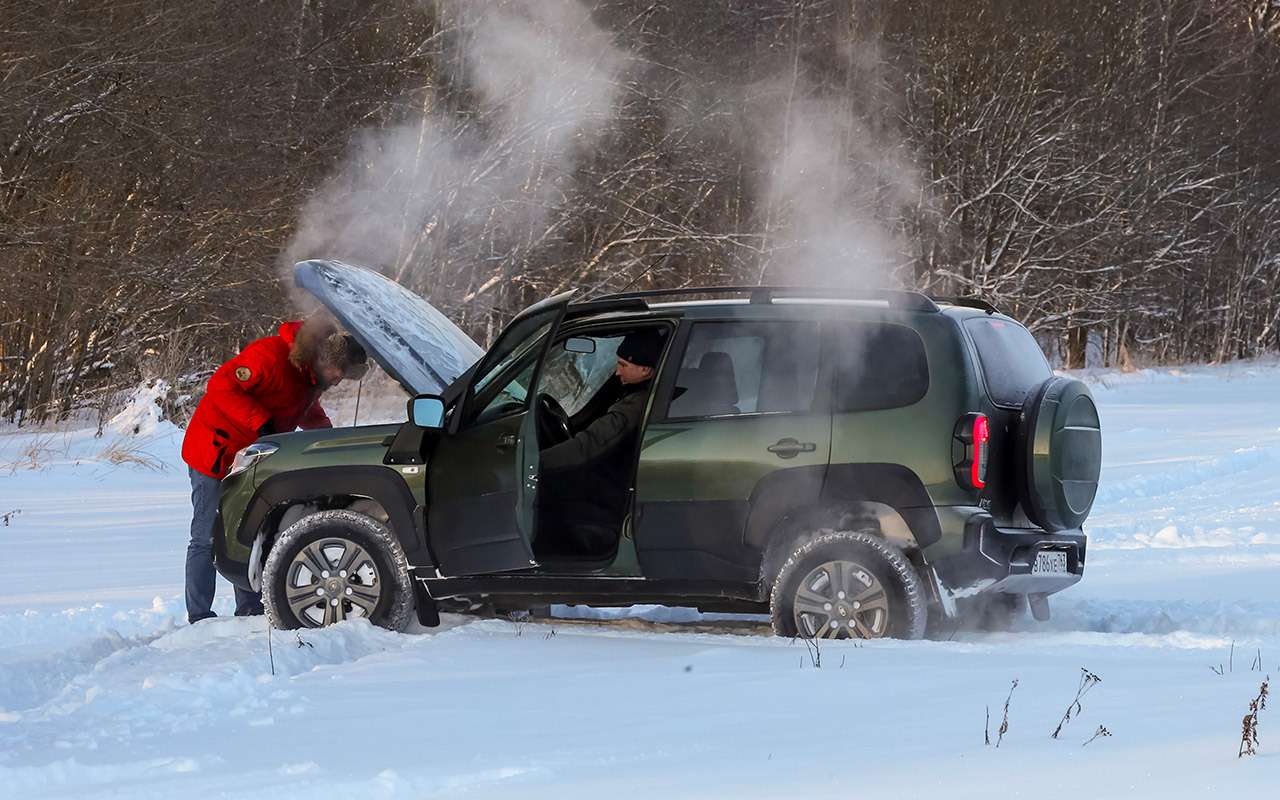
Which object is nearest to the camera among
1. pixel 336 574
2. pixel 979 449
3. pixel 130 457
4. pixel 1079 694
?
pixel 1079 694

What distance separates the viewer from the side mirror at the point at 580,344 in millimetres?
7539

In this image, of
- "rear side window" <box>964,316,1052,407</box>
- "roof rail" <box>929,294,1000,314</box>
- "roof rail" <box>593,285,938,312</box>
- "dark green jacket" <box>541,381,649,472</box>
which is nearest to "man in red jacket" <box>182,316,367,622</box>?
"dark green jacket" <box>541,381,649,472</box>

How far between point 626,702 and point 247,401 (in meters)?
3.38

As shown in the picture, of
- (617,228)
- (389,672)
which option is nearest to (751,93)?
(617,228)

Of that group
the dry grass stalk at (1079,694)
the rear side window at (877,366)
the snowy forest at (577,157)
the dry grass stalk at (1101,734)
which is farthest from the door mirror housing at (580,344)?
the snowy forest at (577,157)

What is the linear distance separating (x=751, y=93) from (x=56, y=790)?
2064 cm

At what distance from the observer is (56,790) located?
454 centimetres

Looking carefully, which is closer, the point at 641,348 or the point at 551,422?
the point at 641,348

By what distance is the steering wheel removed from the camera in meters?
7.58

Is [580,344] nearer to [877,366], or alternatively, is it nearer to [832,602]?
[877,366]

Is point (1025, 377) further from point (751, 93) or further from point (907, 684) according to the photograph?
point (751, 93)

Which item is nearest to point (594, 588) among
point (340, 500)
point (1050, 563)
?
point (340, 500)

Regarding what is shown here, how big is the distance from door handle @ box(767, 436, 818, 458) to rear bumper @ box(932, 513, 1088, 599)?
0.68m

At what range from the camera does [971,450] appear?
6.62 meters
